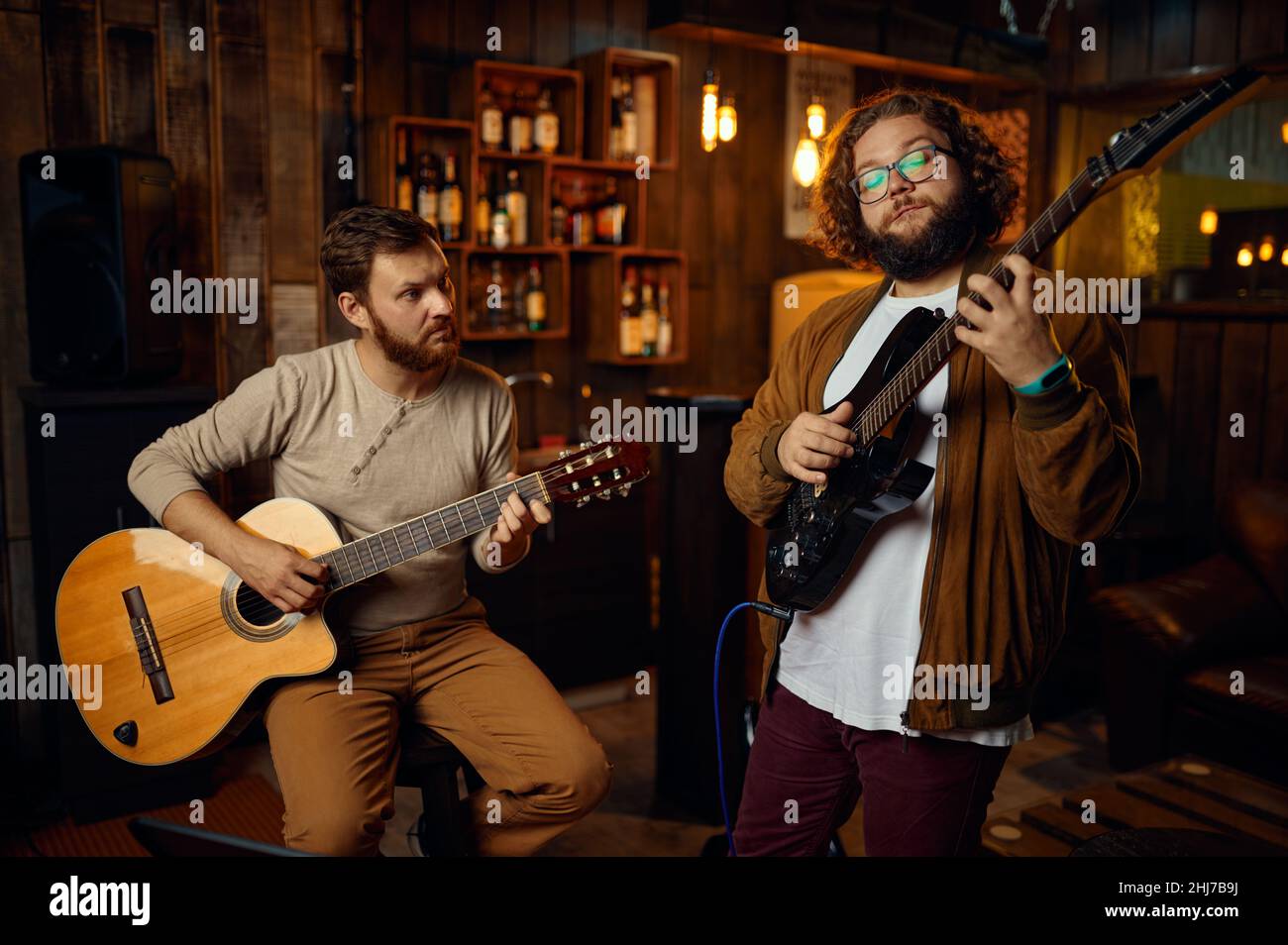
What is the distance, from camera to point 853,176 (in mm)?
1800

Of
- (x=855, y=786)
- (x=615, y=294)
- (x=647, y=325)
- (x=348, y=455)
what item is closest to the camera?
(x=855, y=786)

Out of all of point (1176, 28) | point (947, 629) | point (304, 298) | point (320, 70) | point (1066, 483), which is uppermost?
point (1176, 28)

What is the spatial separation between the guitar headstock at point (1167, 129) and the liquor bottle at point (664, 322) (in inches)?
128

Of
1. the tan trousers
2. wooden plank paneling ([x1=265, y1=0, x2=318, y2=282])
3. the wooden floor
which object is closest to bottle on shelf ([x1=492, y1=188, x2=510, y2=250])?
wooden plank paneling ([x1=265, y1=0, x2=318, y2=282])

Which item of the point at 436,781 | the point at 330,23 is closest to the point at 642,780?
the point at 436,781

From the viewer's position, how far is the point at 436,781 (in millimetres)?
2053

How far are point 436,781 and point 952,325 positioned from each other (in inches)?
48.9

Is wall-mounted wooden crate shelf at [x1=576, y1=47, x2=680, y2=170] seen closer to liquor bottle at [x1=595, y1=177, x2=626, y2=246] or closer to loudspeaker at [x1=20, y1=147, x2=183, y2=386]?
liquor bottle at [x1=595, y1=177, x2=626, y2=246]

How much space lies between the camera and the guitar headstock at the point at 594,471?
6.32 feet

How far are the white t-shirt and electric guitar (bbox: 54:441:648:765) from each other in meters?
0.46

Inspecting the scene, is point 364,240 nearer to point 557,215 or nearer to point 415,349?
point 415,349

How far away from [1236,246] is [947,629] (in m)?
3.91
